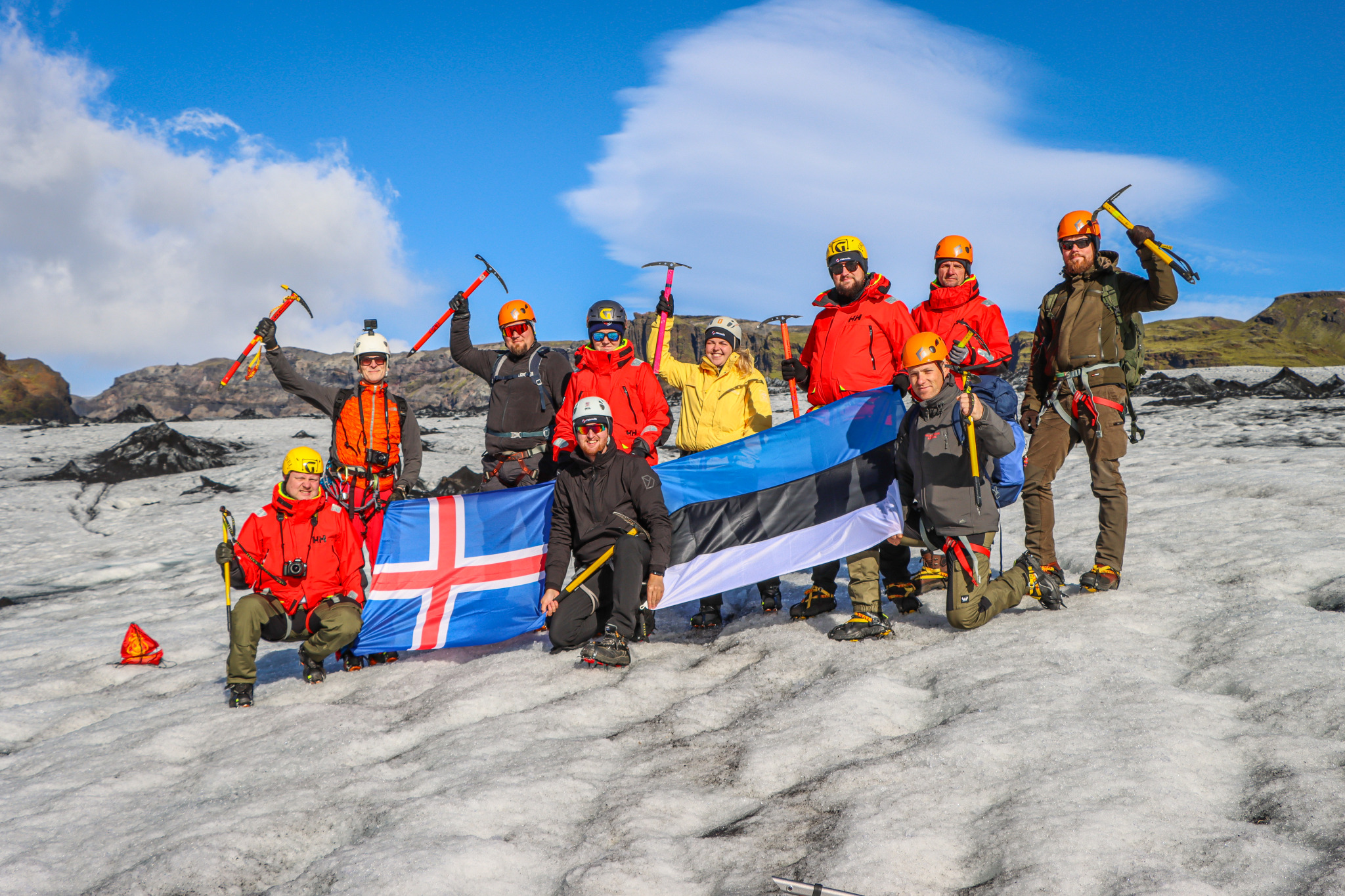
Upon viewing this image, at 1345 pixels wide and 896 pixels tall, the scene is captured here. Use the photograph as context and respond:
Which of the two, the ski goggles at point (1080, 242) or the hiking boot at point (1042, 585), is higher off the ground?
the ski goggles at point (1080, 242)

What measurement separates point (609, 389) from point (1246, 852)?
Answer: 17.9 ft

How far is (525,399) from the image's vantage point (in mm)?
7801

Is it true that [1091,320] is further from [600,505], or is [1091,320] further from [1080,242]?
[600,505]

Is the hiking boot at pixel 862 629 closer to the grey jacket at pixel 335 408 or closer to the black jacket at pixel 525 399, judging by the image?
the black jacket at pixel 525 399

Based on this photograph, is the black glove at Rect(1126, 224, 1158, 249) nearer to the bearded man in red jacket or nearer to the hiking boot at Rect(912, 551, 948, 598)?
the bearded man in red jacket

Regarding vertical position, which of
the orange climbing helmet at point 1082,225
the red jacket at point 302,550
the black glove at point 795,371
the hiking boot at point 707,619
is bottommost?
the hiking boot at point 707,619

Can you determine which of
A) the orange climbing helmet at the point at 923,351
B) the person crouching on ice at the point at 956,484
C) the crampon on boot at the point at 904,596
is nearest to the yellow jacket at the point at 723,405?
the person crouching on ice at the point at 956,484

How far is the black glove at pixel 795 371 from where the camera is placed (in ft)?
24.7

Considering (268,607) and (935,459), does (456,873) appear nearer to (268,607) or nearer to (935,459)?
(268,607)

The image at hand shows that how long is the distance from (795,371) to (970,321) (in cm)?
157

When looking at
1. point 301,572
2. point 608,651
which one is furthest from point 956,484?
point 301,572

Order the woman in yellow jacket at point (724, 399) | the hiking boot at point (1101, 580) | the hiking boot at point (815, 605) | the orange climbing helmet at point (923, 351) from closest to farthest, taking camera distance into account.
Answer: the orange climbing helmet at point (923, 351) → the hiking boot at point (1101, 580) → the hiking boot at point (815, 605) → the woman in yellow jacket at point (724, 399)

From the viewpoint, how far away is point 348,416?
299 inches

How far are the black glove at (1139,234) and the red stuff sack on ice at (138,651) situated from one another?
9.35 meters
